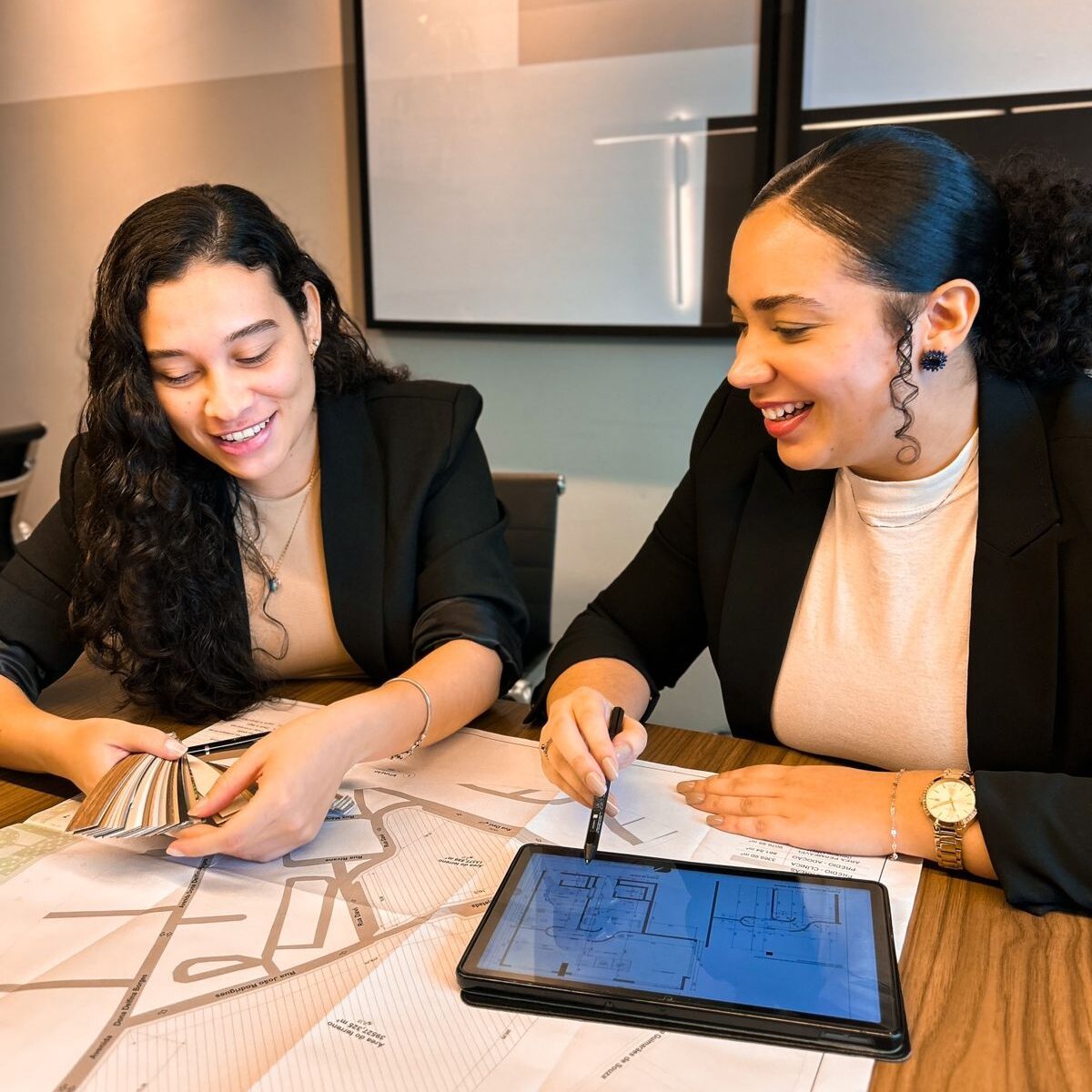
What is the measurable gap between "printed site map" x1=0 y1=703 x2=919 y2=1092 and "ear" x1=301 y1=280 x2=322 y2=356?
2.05ft

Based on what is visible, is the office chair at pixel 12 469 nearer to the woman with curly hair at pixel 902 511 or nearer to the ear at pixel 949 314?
the woman with curly hair at pixel 902 511

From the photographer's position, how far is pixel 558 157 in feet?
7.27

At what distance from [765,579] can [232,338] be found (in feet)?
2.27

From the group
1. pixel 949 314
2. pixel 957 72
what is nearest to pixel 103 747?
pixel 949 314

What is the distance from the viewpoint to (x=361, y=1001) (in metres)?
0.69

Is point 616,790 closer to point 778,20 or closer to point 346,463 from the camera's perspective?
point 346,463

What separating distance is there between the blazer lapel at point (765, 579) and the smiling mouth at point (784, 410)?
131 mm

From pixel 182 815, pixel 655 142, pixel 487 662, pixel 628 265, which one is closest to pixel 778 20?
pixel 655 142

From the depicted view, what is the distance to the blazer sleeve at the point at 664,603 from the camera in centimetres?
130

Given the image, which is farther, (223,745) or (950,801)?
(223,745)

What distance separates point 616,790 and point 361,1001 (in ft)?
1.21

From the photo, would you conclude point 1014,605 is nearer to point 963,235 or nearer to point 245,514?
point 963,235

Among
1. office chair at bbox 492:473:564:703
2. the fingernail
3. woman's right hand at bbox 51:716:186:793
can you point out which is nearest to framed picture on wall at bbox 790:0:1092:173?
office chair at bbox 492:473:564:703

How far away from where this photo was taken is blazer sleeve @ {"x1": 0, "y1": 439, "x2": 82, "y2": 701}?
1.26m
